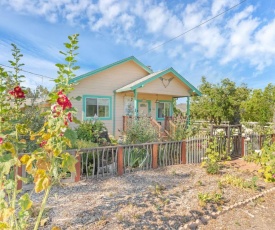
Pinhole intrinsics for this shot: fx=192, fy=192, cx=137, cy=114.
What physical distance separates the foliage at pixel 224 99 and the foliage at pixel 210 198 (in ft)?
55.1

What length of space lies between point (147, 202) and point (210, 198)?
1254 mm

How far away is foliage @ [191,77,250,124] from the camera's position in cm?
1909

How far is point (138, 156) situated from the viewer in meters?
6.00

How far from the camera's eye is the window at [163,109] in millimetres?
14242

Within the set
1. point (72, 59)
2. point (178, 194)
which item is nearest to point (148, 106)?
point (178, 194)

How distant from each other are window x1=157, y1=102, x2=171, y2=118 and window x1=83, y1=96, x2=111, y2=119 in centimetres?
405

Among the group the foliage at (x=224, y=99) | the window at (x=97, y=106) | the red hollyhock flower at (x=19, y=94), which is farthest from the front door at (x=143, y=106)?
the red hollyhock flower at (x=19, y=94)

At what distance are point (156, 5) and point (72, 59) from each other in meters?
11.1

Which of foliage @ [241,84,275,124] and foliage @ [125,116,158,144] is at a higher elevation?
foliage @ [241,84,275,124]

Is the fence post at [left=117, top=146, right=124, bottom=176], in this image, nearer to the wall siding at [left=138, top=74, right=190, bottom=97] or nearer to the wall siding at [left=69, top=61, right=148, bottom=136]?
the wall siding at [left=69, top=61, right=148, bottom=136]

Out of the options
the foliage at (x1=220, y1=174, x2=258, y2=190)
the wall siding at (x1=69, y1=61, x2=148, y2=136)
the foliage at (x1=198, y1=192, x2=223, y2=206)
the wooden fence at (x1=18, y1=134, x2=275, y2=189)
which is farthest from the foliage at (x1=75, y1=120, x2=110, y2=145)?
the foliage at (x1=198, y1=192, x2=223, y2=206)

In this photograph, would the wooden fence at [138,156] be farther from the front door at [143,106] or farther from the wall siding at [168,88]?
the front door at [143,106]

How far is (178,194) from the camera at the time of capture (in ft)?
13.4

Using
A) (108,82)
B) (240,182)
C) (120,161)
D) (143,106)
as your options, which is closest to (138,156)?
(120,161)
